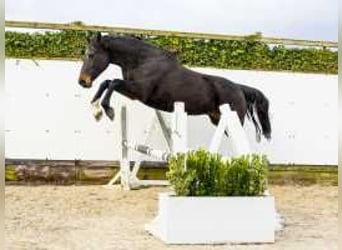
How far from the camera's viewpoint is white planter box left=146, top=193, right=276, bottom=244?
3.82 meters

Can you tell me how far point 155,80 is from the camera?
627cm

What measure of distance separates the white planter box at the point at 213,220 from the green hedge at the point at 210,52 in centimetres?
356

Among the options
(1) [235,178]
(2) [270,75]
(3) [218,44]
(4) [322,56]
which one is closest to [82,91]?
(3) [218,44]

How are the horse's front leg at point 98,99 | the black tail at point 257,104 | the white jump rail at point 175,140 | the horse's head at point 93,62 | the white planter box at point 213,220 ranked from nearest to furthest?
the white planter box at point 213,220 < the white jump rail at point 175,140 < the horse's front leg at point 98,99 < the horse's head at point 93,62 < the black tail at point 257,104

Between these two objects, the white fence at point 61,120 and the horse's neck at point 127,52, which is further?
the white fence at point 61,120

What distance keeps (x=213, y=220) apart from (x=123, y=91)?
2.37 meters

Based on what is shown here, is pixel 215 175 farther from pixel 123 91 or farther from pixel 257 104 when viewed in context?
pixel 257 104

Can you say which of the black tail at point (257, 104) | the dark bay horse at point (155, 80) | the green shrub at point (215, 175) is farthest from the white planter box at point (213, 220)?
the black tail at point (257, 104)

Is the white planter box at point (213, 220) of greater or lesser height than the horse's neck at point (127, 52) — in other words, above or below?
below

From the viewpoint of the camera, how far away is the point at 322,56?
26.0ft

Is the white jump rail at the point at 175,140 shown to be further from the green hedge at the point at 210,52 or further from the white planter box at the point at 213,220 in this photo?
the green hedge at the point at 210,52

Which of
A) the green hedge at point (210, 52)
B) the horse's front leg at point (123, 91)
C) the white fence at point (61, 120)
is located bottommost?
the white fence at point (61, 120)

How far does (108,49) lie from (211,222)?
2851 millimetres

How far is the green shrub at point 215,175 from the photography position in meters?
3.87
